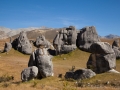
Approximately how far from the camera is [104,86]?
1670 centimetres

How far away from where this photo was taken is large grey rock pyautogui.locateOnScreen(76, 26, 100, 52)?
40.1 meters

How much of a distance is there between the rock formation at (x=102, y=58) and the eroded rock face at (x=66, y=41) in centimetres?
1540

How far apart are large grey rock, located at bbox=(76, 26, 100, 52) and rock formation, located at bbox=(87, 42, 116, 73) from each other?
51.1 ft

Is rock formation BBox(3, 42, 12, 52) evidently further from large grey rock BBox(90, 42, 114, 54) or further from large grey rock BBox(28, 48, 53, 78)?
large grey rock BBox(28, 48, 53, 78)

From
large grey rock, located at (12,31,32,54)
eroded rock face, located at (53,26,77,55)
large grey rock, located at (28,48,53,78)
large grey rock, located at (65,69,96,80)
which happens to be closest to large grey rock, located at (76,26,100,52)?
eroded rock face, located at (53,26,77,55)

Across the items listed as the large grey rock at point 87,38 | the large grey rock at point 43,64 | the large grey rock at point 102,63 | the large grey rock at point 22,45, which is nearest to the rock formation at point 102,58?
the large grey rock at point 102,63

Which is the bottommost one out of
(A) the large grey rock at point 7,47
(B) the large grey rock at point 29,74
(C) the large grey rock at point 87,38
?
(B) the large grey rock at point 29,74

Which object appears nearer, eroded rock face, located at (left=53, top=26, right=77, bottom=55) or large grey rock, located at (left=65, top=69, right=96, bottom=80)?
large grey rock, located at (left=65, top=69, right=96, bottom=80)

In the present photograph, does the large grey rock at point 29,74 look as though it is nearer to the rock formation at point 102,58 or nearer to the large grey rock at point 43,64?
the large grey rock at point 43,64

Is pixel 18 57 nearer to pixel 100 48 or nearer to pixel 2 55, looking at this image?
pixel 2 55

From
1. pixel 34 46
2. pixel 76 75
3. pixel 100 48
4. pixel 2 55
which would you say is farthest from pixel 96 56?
pixel 34 46

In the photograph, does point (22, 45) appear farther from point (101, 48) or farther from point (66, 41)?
point (101, 48)

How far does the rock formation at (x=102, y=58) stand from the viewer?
77.5 feet

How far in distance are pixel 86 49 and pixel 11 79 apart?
20535mm
